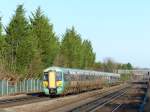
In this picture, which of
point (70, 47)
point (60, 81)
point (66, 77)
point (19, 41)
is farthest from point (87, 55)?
point (60, 81)

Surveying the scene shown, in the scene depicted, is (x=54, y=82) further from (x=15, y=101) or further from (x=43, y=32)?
(x=43, y=32)

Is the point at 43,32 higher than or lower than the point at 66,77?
higher

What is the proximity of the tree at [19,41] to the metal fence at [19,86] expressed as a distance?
7.98 feet

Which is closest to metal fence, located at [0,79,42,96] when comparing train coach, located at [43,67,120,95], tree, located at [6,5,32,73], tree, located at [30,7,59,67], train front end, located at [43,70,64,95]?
tree, located at [6,5,32,73]

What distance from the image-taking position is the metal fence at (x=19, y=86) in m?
55.4

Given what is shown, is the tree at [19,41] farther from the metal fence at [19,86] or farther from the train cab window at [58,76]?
the train cab window at [58,76]

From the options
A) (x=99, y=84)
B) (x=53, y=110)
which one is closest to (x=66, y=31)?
(x=99, y=84)

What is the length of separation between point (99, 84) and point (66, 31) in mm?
23286

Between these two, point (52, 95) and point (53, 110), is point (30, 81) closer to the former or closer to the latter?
point (52, 95)

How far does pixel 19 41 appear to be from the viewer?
6456 cm

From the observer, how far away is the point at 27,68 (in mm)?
66500

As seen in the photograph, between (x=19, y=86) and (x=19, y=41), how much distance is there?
6.51 m

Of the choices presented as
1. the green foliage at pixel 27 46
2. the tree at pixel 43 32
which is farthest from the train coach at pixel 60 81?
the tree at pixel 43 32

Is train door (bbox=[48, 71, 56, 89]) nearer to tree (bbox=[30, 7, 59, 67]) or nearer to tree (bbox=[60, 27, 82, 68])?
tree (bbox=[30, 7, 59, 67])
